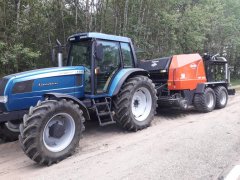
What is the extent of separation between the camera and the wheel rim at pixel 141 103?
808 centimetres

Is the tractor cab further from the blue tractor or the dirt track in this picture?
the dirt track

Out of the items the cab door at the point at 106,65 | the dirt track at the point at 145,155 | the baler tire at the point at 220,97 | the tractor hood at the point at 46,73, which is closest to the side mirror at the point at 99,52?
the cab door at the point at 106,65

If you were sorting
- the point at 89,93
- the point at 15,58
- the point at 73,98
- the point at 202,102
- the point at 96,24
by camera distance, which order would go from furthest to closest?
the point at 96,24 < the point at 202,102 < the point at 15,58 < the point at 89,93 < the point at 73,98

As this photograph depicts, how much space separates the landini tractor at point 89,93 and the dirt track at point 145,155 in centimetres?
34

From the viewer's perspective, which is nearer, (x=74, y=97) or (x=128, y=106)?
(x=74, y=97)

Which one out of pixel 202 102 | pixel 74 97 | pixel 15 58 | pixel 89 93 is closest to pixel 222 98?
pixel 202 102

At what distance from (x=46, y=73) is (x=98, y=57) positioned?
48.7 inches

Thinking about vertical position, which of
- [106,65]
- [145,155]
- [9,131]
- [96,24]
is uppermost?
[96,24]

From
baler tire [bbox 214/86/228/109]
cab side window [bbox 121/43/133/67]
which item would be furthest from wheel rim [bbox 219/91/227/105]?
cab side window [bbox 121/43/133/67]

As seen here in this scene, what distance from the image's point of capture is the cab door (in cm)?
732

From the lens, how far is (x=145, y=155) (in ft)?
18.9

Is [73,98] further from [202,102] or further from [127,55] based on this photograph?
[202,102]

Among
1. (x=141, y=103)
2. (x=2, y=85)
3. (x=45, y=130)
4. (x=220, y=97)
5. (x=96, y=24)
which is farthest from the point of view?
(x=96, y=24)

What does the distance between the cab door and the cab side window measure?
0.70 feet
